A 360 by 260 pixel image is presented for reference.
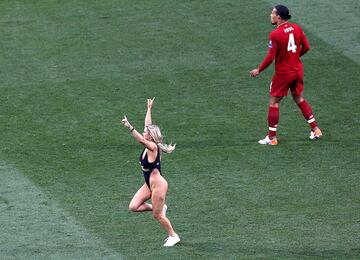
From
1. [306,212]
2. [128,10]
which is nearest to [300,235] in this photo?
[306,212]

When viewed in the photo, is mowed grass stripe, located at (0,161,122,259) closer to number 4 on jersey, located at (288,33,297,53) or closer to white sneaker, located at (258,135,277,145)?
white sneaker, located at (258,135,277,145)

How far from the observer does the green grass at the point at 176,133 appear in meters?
14.6

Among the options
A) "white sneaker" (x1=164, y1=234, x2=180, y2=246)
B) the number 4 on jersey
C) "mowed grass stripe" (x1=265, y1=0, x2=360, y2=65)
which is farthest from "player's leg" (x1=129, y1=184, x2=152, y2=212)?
"mowed grass stripe" (x1=265, y1=0, x2=360, y2=65)

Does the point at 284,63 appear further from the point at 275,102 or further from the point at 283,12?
the point at 283,12

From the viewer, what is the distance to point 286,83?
17.8 metres

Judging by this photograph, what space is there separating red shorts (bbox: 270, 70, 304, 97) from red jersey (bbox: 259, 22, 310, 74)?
Result: 3.2 inches

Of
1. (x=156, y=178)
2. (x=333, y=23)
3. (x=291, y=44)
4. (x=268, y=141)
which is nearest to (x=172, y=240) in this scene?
(x=156, y=178)

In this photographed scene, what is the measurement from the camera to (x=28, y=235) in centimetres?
1466

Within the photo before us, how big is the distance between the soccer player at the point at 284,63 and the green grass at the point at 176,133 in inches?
16.9

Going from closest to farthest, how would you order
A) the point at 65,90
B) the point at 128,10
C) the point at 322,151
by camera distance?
1. the point at 322,151
2. the point at 65,90
3. the point at 128,10

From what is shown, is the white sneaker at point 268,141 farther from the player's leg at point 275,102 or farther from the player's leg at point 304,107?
the player's leg at point 304,107

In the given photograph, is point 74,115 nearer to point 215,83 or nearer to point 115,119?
point 115,119

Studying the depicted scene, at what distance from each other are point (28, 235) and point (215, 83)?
6.88 metres

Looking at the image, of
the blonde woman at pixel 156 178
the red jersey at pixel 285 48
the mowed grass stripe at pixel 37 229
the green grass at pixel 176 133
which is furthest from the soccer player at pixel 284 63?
the mowed grass stripe at pixel 37 229
